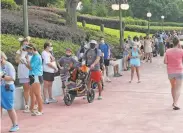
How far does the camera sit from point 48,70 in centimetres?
1110

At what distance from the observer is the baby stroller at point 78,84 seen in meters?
11.0

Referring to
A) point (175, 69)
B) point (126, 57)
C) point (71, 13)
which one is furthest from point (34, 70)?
point (71, 13)

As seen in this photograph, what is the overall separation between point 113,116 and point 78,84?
6.48 feet

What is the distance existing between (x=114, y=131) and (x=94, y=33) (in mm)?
15872

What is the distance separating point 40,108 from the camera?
31.7 ft

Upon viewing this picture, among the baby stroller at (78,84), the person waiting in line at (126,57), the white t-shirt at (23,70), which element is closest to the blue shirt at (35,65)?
the white t-shirt at (23,70)

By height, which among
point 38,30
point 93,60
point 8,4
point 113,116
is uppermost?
point 8,4

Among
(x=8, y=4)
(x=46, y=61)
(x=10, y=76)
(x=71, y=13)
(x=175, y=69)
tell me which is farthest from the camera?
(x=8, y=4)

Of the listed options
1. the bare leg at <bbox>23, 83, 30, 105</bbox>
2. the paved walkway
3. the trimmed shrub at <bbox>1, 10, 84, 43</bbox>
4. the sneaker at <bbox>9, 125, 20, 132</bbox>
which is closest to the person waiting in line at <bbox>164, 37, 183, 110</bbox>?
the paved walkway

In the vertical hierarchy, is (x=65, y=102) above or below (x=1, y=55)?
below

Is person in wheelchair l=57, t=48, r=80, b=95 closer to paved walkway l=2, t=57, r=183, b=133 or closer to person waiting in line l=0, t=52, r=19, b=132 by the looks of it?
paved walkway l=2, t=57, r=183, b=133

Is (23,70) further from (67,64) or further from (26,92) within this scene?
(67,64)

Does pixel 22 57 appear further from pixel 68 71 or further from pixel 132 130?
pixel 132 130

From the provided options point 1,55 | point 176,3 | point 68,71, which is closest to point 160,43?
point 68,71
